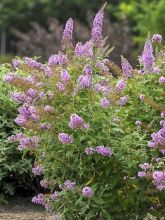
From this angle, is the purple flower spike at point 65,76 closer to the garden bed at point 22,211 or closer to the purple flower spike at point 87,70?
the purple flower spike at point 87,70

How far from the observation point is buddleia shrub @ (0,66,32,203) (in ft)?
22.7

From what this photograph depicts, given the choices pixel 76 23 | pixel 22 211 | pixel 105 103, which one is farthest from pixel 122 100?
pixel 76 23

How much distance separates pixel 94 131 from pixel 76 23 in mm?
14570

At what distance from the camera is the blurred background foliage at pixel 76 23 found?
746 inches

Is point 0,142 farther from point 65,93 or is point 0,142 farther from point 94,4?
point 94,4

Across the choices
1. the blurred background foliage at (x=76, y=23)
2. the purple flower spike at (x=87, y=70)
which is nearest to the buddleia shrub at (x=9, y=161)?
the purple flower spike at (x=87, y=70)

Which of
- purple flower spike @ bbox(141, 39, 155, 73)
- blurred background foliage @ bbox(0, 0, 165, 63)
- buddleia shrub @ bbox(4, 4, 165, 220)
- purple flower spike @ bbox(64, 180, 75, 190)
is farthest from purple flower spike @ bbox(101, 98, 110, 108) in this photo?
blurred background foliage @ bbox(0, 0, 165, 63)

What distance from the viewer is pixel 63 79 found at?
477 centimetres

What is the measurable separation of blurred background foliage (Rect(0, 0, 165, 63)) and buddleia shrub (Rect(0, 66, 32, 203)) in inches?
271

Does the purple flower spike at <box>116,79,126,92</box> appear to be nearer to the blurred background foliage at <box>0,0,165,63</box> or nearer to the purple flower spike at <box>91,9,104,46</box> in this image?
the purple flower spike at <box>91,9,104,46</box>

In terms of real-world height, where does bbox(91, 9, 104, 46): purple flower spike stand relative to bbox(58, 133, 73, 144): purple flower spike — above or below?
above

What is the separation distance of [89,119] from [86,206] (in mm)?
593

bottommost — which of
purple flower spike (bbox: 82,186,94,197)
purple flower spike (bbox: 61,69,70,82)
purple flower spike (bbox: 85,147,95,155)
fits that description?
purple flower spike (bbox: 82,186,94,197)

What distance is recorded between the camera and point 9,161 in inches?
277
